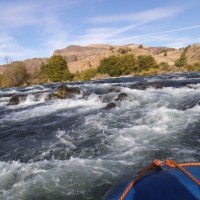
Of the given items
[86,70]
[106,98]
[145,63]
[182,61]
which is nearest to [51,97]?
[106,98]

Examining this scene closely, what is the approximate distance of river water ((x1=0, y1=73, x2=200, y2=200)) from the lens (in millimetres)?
7289

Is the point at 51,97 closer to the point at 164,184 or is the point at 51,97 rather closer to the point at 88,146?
the point at 88,146

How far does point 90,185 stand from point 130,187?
9.74 ft

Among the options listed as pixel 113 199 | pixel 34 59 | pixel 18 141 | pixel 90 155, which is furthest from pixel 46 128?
pixel 34 59

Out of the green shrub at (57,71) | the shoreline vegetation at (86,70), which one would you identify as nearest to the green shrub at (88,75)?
the shoreline vegetation at (86,70)

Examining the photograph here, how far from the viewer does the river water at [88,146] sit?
7.29m

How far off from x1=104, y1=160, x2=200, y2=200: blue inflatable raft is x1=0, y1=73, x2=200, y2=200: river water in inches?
92.8

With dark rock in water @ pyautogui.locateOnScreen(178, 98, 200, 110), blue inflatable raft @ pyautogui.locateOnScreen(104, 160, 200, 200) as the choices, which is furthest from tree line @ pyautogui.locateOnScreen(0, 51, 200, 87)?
blue inflatable raft @ pyautogui.locateOnScreen(104, 160, 200, 200)

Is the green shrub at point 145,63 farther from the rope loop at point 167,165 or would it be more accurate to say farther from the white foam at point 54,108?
the rope loop at point 167,165

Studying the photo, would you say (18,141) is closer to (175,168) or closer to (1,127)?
(1,127)

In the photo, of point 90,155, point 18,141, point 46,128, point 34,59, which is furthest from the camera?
point 34,59

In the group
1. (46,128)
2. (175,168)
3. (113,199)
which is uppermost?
(175,168)

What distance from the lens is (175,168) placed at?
15.1ft

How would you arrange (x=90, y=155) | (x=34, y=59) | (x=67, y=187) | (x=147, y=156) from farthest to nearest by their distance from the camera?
(x=34, y=59)
(x=90, y=155)
(x=147, y=156)
(x=67, y=187)
